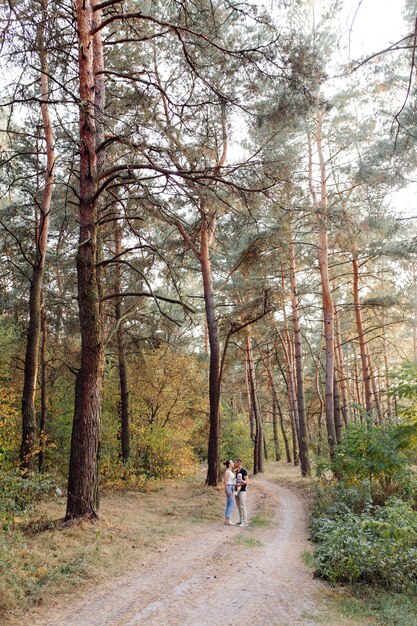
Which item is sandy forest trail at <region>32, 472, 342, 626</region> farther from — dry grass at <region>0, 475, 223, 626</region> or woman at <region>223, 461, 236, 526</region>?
woman at <region>223, 461, 236, 526</region>

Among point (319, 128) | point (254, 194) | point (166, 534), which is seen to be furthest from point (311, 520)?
point (319, 128)

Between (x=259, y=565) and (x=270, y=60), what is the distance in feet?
27.9

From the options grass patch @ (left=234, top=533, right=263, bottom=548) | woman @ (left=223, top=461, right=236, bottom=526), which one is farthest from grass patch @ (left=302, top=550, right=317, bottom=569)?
woman @ (left=223, top=461, right=236, bottom=526)

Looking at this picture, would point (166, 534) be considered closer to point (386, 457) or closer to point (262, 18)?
point (386, 457)

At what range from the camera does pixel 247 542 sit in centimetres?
864

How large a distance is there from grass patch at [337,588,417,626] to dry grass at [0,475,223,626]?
3.13 meters

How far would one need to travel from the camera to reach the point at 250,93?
358 inches

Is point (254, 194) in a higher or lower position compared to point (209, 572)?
higher

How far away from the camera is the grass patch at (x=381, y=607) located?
5007 millimetres

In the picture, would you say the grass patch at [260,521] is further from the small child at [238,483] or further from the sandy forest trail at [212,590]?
the sandy forest trail at [212,590]

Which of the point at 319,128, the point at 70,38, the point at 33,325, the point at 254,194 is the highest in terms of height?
the point at 319,128

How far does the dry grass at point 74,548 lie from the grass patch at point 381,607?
3129mm

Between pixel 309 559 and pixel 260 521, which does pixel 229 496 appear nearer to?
pixel 260 521

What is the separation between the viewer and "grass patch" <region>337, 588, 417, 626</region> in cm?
501
